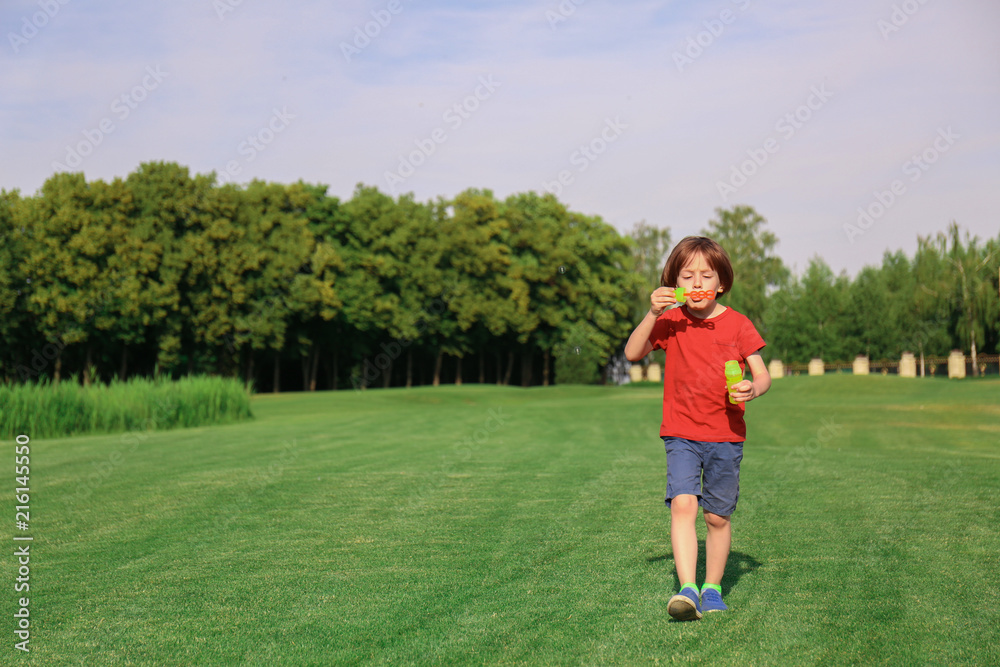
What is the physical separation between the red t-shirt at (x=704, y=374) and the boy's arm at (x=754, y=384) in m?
0.07

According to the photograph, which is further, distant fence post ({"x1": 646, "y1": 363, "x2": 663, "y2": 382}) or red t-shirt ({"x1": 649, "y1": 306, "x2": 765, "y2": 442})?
distant fence post ({"x1": 646, "y1": 363, "x2": 663, "y2": 382})

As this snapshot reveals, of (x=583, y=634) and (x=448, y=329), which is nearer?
(x=583, y=634)

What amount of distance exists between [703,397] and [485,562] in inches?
75.4

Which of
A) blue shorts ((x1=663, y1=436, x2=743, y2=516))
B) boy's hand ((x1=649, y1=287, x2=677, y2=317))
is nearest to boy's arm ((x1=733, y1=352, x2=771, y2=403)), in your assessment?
blue shorts ((x1=663, y1=436, x2=743, y2=516))

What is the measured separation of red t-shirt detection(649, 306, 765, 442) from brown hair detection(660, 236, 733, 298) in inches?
8.8

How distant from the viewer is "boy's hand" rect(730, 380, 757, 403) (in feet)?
15.6

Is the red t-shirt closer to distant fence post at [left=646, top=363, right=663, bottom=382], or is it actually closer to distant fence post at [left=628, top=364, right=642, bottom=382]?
distant fence post at [left=646, top=363, right=663, bottom=382]

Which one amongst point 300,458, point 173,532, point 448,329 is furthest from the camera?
point 448,329

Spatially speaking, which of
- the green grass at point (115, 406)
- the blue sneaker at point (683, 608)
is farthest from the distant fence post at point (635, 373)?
the blue sneaker at point (683, 608)

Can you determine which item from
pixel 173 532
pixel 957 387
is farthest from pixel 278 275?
pixel 173 532

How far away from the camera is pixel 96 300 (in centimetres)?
4256

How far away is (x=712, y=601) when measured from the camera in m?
4.75

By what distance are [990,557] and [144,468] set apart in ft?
32.4

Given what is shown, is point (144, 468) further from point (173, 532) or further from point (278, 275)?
point (278, 275)
